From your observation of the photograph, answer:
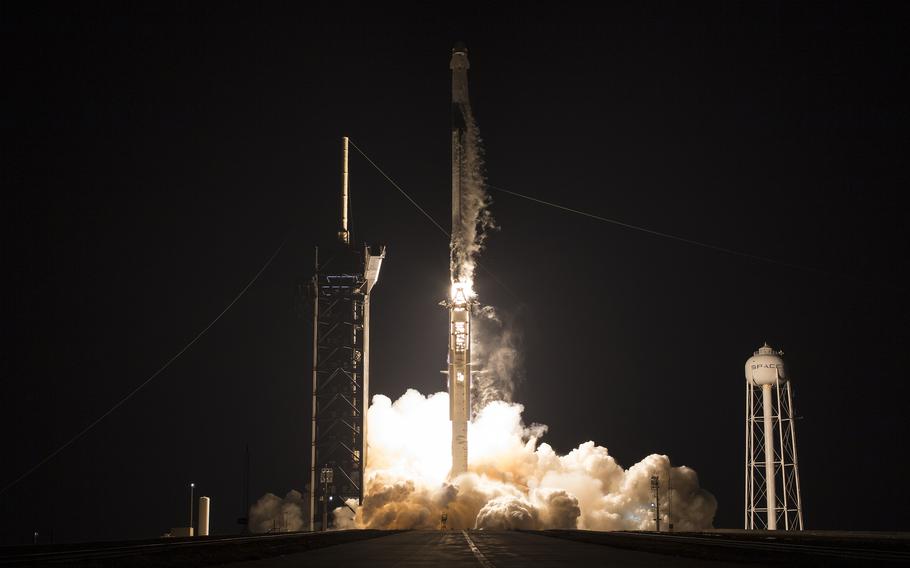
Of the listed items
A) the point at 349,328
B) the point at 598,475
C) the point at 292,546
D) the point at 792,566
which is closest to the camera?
the point at 792,566

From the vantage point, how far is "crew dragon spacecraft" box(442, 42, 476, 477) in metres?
77.9

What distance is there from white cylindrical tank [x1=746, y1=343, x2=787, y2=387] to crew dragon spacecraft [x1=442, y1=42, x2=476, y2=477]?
22379 mm

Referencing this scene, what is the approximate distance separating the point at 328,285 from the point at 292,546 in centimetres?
4299

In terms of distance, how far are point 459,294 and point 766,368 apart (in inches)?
966

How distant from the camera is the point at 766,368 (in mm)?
81438

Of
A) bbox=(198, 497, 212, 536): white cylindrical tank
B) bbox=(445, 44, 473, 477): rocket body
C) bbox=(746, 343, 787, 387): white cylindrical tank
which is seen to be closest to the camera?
bbox=(198, 497, 212, 536): white cylindrical tank

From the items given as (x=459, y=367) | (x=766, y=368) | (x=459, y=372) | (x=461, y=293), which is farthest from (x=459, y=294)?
(x=766, y=368)

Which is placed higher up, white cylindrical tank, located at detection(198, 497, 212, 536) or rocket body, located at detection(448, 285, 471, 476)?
rocket body, located at detection(448, 285, 471, 476)

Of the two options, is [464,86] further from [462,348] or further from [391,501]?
[391,501]

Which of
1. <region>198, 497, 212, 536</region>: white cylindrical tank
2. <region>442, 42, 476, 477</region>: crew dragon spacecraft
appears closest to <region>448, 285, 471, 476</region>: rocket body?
<region>442, 42, 476, 477</region>: crew dragon spacecraft

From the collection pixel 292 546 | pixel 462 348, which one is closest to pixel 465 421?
A: pixel 462 348

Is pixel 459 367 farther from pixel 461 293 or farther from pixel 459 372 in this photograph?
pixel 461 293

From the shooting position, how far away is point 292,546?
40.8 metres

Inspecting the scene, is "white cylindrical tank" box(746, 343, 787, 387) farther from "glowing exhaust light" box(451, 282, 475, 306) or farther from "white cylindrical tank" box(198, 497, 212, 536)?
"white cylindrical tank" box(198, 497, 212, 536)
